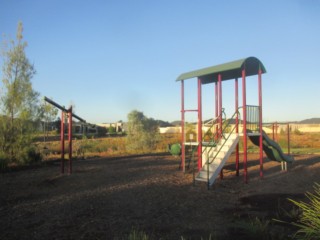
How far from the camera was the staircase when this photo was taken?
8.89 m

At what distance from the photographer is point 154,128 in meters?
23.9

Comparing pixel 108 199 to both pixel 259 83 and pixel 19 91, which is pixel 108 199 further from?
pixel 19 91

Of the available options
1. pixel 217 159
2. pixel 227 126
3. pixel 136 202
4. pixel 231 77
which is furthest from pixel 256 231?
pixel 231 77

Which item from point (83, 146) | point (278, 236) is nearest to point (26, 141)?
point (83, 146)

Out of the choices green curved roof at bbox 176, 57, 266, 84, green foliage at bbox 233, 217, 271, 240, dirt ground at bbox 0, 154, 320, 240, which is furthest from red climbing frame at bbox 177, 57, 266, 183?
green foliage at bbox 233, 217, 271, 240

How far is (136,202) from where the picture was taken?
700 cm

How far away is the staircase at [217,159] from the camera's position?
29.2ft

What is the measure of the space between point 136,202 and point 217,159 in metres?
3.47

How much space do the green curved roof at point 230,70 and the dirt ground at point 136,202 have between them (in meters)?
3.50

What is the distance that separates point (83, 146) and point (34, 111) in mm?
7091

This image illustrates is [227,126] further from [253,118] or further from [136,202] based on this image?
[136,202]

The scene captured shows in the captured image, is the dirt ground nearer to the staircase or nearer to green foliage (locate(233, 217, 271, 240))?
green foliage (locate(233, 217, 271, 240))

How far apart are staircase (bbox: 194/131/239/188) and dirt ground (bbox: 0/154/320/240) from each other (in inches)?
11.5

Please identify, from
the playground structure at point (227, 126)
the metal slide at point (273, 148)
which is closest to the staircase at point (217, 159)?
the playground structure at point (227, 126)
